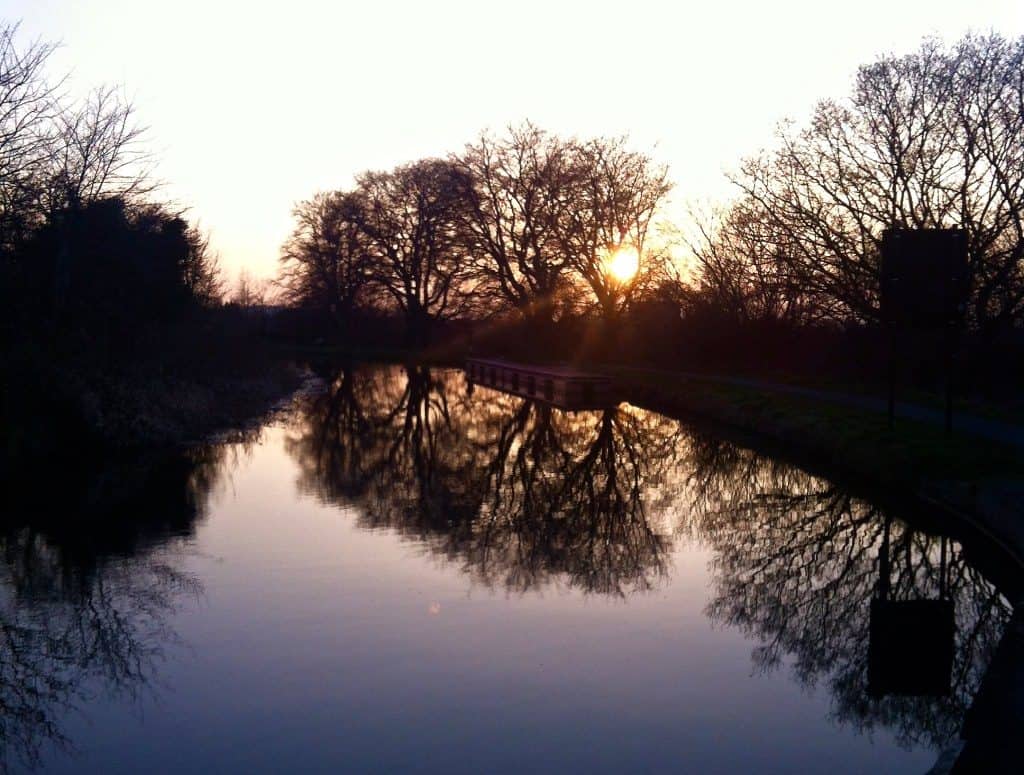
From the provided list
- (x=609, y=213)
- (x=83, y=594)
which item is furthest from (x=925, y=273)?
(x=609, y=213)

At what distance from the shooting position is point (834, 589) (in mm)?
9773

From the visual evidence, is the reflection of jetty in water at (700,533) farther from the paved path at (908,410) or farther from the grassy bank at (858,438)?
the paved path at (908,410)

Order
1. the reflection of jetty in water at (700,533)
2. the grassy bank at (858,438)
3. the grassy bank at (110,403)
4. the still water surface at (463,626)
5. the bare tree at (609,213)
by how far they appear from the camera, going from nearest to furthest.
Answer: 1. the still water surface at (463,626)
2. the reflection of jetty in water at (700,533)
3. the grassy bank at (858,438)
4. the grassy bank at (110,403)
5. the bare tree at (609,213)

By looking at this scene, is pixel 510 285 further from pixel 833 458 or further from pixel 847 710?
pixel 847 710

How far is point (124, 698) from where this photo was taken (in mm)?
6793

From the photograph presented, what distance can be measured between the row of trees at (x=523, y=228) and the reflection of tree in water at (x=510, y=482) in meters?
16.9

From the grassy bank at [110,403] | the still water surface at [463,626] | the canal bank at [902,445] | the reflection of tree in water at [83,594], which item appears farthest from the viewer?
the grassy bank at [110,403]

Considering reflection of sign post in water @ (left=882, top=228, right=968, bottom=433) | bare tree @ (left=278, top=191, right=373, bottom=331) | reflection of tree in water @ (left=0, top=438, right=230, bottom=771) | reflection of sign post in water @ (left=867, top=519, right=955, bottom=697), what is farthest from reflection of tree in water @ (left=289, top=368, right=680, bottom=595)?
bare tree @ (left=278, top=191, right=373, bottom=331)

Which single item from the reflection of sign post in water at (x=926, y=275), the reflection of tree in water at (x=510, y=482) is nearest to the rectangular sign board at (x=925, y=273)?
the reflection of sign post in water at (x=926, y=275)

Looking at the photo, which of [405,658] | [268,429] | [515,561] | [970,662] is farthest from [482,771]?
[268,429]

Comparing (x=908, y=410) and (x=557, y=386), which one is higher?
(x=908, y=410)

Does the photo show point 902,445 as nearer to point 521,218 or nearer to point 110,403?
point 110,403

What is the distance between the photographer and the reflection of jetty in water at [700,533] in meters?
7.83

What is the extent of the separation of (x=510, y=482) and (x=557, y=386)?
17322mm
